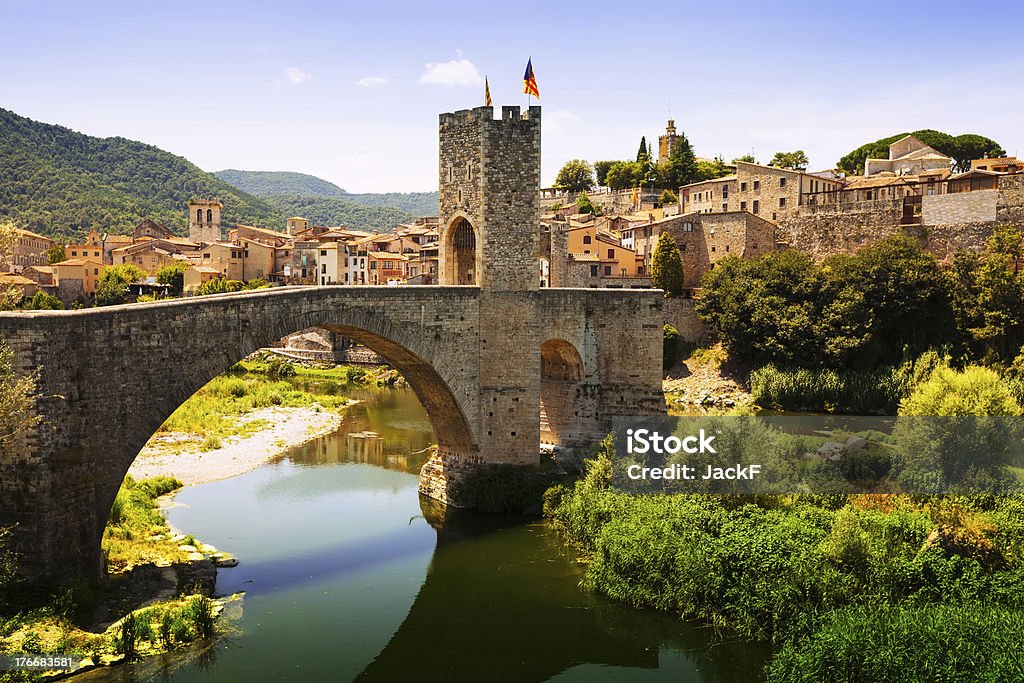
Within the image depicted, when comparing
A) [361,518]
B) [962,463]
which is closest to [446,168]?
[361,518]

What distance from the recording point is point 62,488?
1196 centimetres

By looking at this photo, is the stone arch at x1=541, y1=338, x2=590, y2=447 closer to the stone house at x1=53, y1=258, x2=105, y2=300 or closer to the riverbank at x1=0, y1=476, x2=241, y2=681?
the riverbank at x1=0, y1=476, x2=241, y2=681

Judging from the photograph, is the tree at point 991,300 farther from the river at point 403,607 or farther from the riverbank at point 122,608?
the riverbank at point 122,608

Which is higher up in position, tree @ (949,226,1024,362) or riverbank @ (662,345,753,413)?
tree @ (949,226,1024,362)

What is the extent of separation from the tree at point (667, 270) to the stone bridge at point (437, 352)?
16.7 m

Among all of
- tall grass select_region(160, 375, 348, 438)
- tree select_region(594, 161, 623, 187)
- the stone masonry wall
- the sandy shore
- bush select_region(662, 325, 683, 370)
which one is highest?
tree select_region(594, 161, 623, 187)

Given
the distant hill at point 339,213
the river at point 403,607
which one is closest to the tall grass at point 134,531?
the river at point 403,607

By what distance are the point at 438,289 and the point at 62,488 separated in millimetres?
8086

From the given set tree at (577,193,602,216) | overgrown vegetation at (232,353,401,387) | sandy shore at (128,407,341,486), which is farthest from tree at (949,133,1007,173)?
sandy shore at (128,407,341,486)

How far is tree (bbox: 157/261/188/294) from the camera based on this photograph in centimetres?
5134

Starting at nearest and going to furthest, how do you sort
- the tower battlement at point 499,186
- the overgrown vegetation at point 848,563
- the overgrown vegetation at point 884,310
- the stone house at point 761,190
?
the overgrown vegetation at point 848,563 → the tower battlement at point 499,186 → the overgrown vegetation at point 884,310 → the stone house at point 761,190

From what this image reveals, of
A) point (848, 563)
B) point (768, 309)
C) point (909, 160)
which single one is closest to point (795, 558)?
point (848, 563)

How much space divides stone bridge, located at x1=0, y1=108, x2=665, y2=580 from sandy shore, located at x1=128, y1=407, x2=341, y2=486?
5.93m

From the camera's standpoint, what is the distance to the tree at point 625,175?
66412 mm
